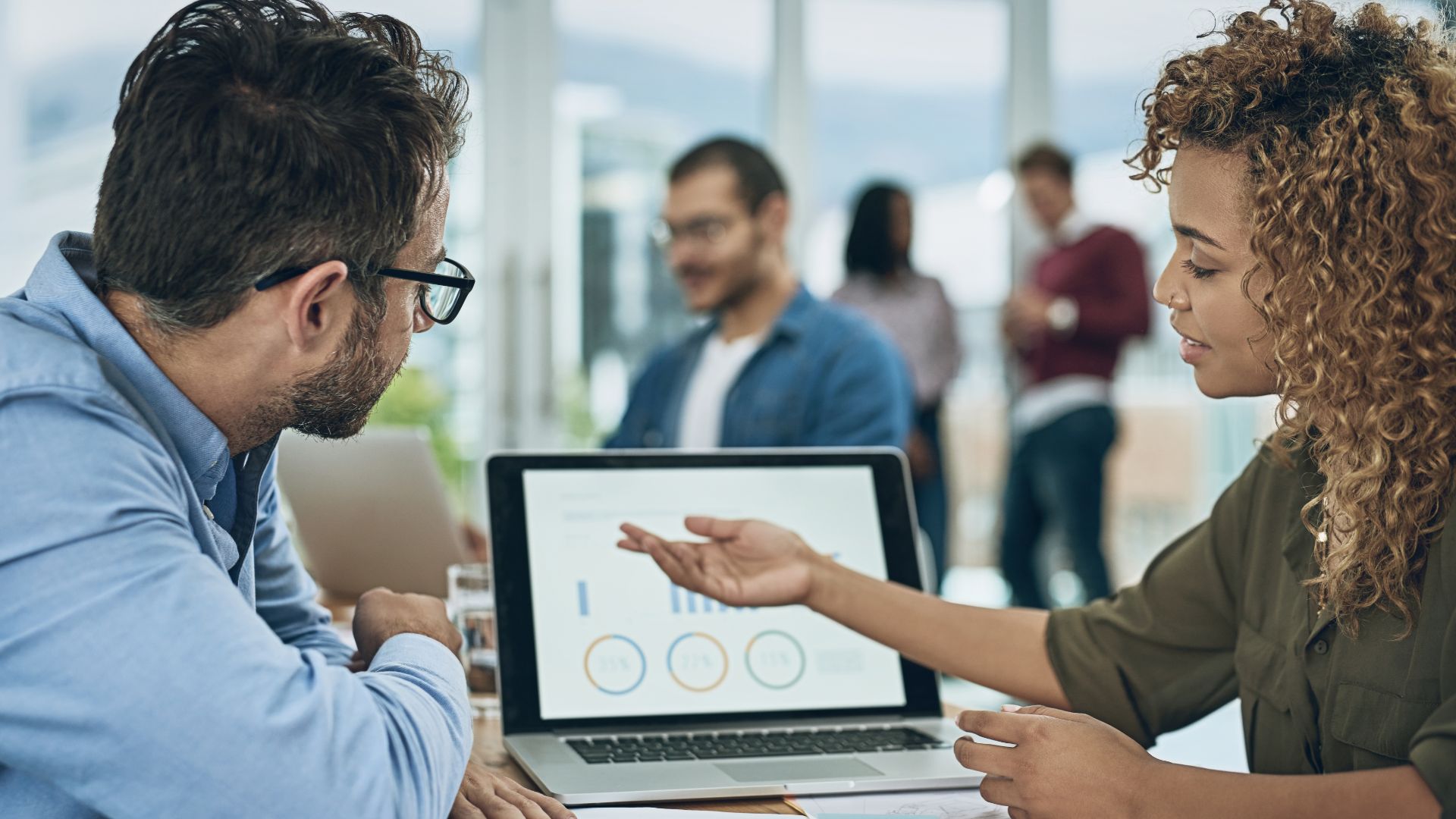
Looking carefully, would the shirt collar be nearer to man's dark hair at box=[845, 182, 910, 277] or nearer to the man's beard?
the man's beard

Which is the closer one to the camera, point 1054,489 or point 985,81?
point 1054,489

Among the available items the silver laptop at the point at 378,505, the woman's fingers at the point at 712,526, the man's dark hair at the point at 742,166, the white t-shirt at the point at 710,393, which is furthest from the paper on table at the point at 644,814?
the man's dark hair at the point at 742,166

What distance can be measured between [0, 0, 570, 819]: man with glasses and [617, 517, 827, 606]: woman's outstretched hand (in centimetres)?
24

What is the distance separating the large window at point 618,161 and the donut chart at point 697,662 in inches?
117

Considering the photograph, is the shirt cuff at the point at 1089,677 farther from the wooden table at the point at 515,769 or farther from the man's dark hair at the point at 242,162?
the man's dark hair at the point at 242,162

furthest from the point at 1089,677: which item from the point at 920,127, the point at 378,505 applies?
the point at 920,127

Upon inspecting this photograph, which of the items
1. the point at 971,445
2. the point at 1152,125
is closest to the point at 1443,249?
the point at 1152,125

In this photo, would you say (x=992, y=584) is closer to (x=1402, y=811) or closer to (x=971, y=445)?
(x=971, y=445)

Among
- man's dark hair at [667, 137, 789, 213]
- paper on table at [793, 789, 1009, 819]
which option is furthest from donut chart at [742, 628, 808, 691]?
man's dark hair at [667, 137, 789, 213]

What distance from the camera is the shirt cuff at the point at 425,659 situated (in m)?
0.92

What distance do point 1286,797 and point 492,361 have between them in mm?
3498

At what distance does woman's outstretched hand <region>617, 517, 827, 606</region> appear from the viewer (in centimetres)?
123

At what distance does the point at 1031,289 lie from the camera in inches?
160

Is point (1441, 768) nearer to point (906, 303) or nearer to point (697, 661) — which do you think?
point (697, 661)
